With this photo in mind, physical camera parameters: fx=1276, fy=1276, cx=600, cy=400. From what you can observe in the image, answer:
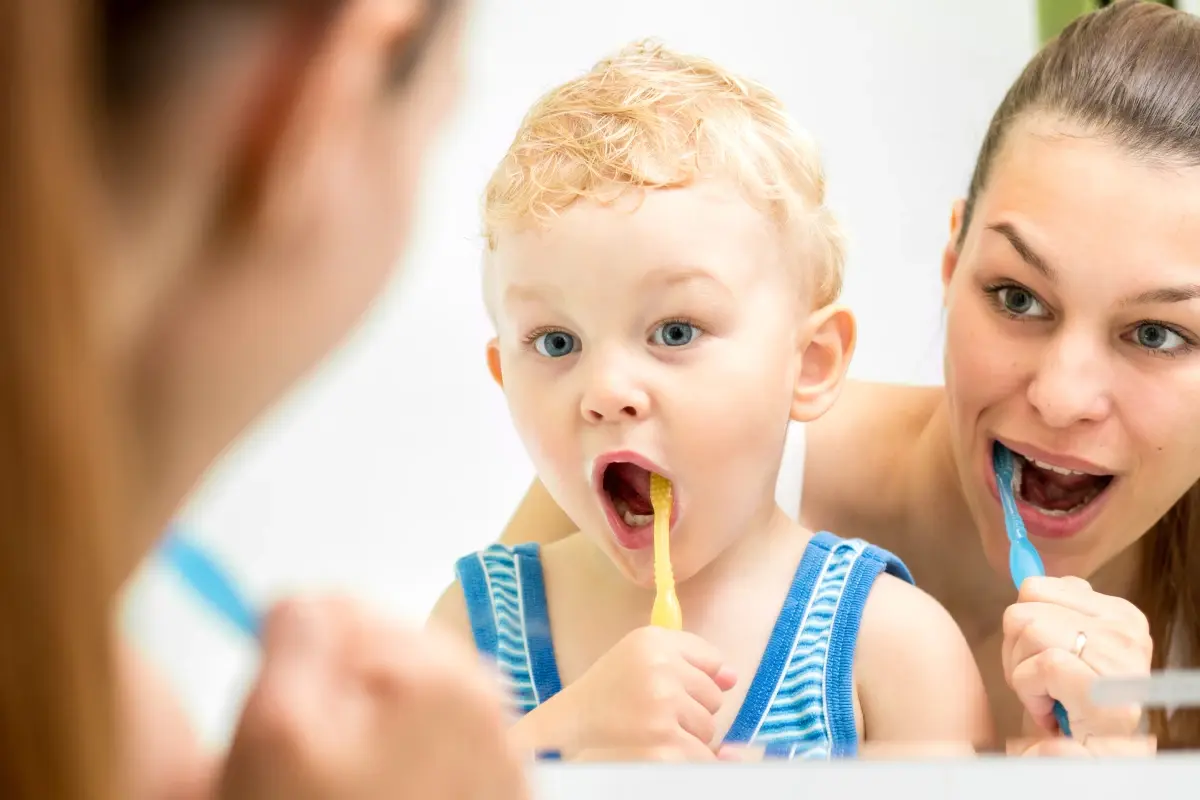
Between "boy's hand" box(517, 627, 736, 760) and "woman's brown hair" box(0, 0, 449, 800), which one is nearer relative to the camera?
"woman's brown hair" box(0, 0, 449, 800)

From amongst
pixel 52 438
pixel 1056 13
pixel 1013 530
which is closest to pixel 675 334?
pixel 1013 530

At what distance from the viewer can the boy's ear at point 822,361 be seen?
2.29ft

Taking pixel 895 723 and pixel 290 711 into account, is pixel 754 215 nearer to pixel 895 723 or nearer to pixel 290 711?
pixel 895 723

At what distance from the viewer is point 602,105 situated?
68cm

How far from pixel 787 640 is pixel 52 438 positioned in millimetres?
521

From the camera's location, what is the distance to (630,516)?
671mm

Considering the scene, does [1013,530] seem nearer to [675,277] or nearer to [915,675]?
[915,675]

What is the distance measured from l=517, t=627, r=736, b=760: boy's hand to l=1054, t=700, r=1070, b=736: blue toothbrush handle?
16 cm

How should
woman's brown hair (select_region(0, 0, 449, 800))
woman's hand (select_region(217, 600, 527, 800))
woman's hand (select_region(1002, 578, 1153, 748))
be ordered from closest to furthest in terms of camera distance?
woman's brown hair (select_region(0, 0, 449, 800))
woman's hand (select_region(217, 600, 527, 800))
woman's hand (select_region(1002, 578, 1153, 748))

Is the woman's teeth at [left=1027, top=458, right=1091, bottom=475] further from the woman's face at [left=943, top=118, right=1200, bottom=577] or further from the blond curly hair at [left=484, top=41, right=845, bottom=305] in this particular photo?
the blond curly hair at [left=484, top=41, right=845, bottom=305]

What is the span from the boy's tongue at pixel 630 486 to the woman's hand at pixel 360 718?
0.32 metres

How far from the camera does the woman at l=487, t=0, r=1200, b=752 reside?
667mm

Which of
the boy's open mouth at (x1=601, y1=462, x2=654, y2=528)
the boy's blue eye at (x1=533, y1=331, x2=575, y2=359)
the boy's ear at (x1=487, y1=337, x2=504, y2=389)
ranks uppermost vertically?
the boy's ear at (x1=487, y1=337, x2=504, y2=389)

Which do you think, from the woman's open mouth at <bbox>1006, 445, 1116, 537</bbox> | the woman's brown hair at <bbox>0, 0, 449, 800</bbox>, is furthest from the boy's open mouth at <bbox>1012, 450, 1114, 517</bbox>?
the woman's brown hair at <bbox>0, 0, 449, 800</bbox>
